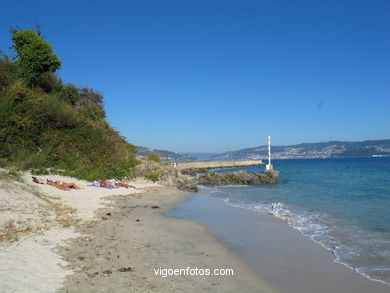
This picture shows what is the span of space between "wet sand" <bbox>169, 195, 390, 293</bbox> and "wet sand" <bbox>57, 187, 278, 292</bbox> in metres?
0.38

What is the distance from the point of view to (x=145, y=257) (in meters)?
6.28

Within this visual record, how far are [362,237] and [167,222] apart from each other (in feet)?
19.3

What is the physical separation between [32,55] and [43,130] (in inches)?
280

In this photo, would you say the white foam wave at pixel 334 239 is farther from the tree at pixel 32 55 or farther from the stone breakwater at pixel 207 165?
the stone breakwater at pixel 207 165

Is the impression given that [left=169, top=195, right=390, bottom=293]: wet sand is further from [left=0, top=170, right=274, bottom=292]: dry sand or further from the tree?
the tree

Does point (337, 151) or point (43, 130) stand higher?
point (43, 130)

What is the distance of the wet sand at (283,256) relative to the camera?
5.47 m

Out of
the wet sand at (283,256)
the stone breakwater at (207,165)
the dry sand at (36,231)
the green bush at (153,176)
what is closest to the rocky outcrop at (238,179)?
the green bush at (153,176)

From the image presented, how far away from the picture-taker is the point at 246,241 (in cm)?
838

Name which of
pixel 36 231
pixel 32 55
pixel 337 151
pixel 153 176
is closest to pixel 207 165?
pixel 153 176

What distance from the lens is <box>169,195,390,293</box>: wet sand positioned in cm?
547

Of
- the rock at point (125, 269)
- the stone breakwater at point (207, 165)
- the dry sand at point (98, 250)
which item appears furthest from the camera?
the stone breakwater at point (207, 165)

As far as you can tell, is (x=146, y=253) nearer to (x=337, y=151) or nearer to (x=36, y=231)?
(x=36, y=231)

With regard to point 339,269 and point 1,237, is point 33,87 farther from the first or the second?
point 339,269
